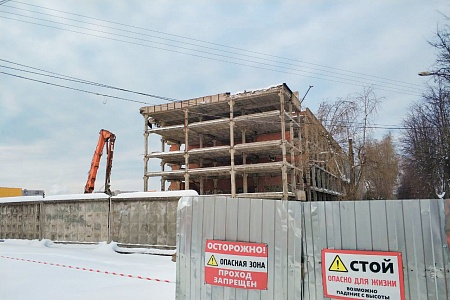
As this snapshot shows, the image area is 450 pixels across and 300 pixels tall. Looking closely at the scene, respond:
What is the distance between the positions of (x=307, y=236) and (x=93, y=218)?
13273 millimetres

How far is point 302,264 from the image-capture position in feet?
13.5

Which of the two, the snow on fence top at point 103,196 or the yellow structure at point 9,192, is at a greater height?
the yellow structure at point 9,192

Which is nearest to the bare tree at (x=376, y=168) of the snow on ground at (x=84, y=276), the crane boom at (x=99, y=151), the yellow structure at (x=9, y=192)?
the snow on ground at (x=84, y=276)

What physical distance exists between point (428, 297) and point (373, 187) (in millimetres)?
23733

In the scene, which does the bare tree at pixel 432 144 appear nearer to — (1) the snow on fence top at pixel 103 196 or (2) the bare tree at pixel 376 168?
(2) the bare tree at pixel 376 168

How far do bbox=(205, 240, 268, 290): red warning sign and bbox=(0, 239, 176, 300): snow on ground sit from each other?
230 cm

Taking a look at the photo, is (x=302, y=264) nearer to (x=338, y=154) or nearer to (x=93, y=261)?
(x=93, y=261)

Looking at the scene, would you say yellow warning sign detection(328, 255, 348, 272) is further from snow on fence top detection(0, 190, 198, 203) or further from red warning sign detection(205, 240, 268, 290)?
snow on fence top detection(0, 190, 198, 203)

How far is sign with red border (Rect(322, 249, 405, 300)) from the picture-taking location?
360cm

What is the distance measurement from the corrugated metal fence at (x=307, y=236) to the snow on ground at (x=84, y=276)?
7.49 feet

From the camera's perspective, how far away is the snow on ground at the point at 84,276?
6.57 meters

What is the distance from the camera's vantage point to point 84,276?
8320 millimetres

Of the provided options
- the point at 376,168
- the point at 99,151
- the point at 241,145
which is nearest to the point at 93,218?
the point at 99,151

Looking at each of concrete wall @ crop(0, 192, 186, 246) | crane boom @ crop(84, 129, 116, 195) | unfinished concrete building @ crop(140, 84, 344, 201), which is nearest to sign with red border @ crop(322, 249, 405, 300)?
concrete wall @ crop(0, 192, 186, 246)
